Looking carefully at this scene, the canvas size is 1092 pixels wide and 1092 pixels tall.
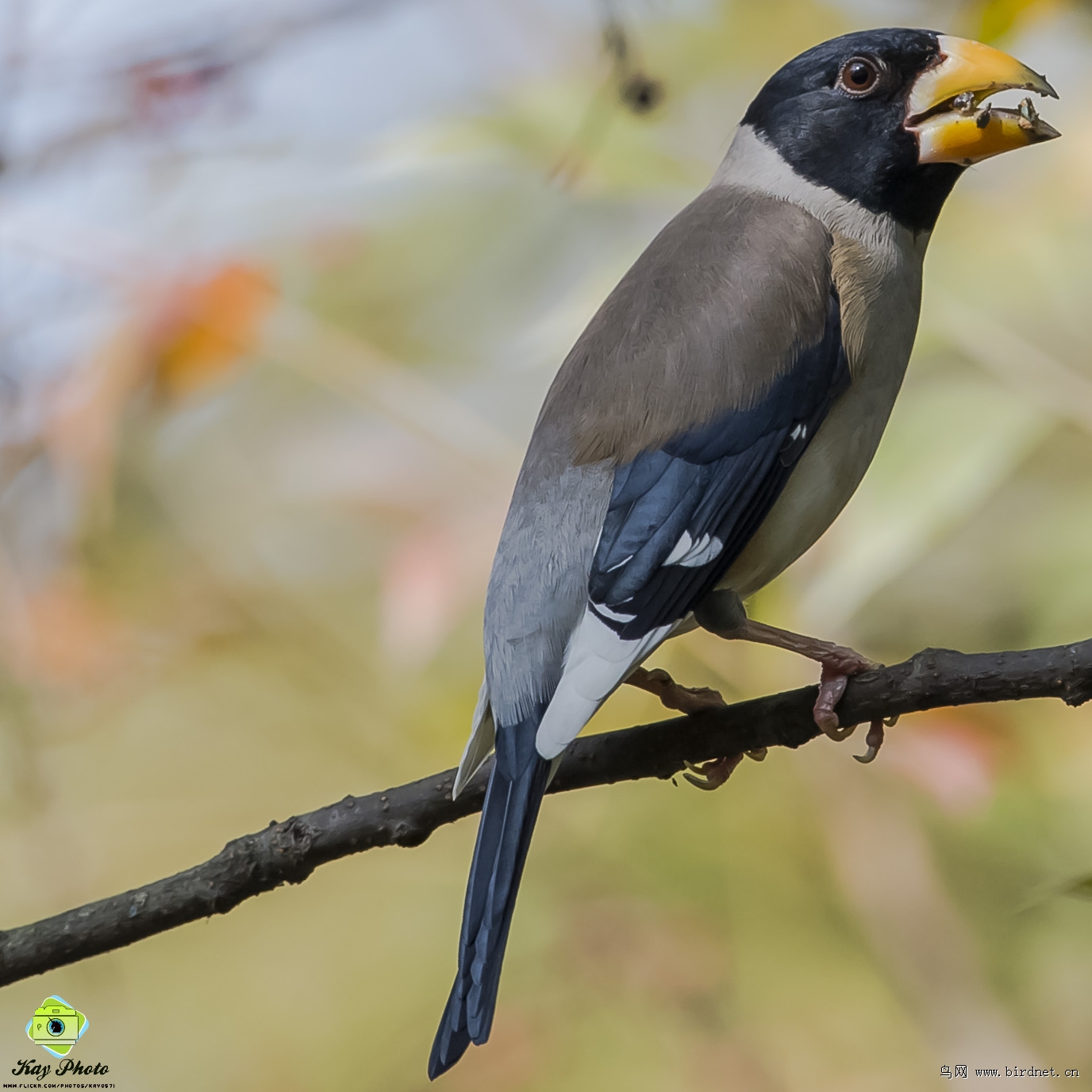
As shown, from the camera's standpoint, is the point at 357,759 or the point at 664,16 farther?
the point at 357,759

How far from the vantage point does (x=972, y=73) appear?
1.80m

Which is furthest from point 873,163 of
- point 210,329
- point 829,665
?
point 210,329

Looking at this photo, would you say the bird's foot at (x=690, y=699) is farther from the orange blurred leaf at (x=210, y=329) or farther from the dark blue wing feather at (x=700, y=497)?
the orange blurred leaf at (x=210, y=329)

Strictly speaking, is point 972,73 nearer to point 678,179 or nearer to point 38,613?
point 678,179

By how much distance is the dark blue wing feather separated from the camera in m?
1.58

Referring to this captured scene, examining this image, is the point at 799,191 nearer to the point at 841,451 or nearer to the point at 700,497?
the point at 841,451

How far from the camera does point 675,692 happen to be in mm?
1835

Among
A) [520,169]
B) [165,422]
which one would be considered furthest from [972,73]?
[165,422]

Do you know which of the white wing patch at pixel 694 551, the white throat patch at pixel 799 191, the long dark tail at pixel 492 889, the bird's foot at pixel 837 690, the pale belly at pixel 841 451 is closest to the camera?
the long dark tail at pixel 492 889

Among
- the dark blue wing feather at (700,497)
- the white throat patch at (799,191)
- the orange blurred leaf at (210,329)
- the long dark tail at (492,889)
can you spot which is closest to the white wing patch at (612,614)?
the dark blue wing feather at (700,497)

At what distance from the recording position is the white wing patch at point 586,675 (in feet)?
4.82

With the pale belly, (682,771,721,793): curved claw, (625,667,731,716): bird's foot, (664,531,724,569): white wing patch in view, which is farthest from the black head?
(682,771,721,793): curved claw

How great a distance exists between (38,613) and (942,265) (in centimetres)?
258

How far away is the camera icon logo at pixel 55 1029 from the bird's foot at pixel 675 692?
1.30 meters
